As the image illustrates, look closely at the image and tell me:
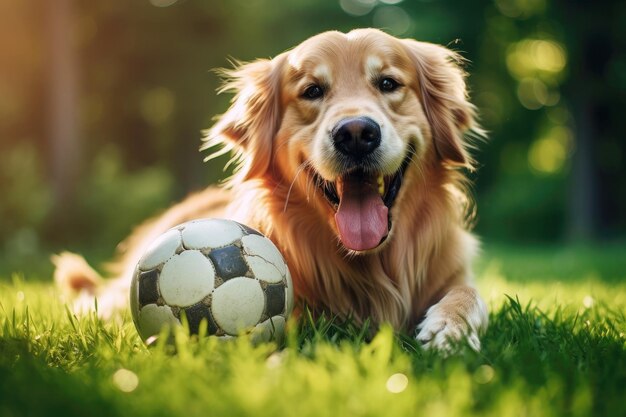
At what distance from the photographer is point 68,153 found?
12922 mm

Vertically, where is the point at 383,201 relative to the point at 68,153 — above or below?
above

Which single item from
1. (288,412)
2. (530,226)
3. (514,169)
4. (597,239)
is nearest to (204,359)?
(288,412)

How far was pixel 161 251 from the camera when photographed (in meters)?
2.99

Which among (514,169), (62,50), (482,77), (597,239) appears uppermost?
(62,50)

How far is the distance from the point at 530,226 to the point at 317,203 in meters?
18.6

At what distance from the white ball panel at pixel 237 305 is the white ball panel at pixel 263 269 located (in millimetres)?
66

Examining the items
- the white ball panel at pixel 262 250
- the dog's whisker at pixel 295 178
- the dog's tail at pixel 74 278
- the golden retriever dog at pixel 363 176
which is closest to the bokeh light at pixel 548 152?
the dog's tail at pixel 74 278

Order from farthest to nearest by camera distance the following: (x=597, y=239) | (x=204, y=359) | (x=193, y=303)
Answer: (x=597, y=239) < (x=193, y=303) < (x=204, y=359)

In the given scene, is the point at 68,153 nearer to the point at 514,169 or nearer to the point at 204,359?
the point at 204,359

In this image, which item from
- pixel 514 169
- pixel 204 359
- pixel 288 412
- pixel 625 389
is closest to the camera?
pixel 288 412

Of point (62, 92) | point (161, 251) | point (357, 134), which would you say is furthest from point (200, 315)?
point (62, 92)

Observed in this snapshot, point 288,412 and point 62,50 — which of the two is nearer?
point 288,412

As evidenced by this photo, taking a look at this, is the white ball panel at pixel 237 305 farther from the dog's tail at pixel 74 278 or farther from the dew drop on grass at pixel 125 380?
the dog's tail at pixel 74 278

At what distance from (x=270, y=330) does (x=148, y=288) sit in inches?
21.2
